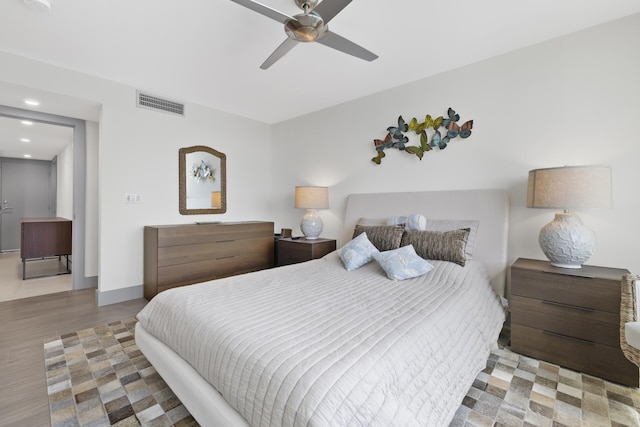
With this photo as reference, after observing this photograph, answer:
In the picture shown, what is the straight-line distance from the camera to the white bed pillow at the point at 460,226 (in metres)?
2.51

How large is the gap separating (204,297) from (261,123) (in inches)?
143

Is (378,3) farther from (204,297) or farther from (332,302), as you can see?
(204,297)

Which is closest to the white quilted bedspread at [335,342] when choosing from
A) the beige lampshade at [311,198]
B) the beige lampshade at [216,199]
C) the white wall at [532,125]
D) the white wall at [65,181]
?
the white wall at [532,125]

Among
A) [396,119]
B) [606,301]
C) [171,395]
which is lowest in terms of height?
[171,395]

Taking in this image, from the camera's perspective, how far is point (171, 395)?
162 centimetres

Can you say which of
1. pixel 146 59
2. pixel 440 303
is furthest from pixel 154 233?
pixel 440 303

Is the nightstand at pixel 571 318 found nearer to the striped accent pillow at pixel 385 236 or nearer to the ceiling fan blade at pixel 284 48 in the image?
the striped accent pillow at pixel 385 236

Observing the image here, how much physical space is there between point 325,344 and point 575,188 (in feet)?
6.58

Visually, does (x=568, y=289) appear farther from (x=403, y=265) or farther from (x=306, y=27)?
(x=306, y=27)

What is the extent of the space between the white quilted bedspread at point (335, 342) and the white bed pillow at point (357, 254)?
1.20 feet

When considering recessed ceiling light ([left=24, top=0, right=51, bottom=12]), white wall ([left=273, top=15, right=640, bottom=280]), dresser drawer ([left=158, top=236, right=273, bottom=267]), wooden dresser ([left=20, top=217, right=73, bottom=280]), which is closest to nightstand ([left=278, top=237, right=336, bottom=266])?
dresser drawer ([left=158, top=236, right=273, bottom=267])

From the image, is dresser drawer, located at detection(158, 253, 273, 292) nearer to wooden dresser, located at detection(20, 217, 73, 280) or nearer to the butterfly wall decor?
the butterfly wall decor

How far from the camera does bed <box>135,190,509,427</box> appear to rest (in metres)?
0.95

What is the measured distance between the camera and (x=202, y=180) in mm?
3967
